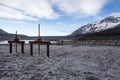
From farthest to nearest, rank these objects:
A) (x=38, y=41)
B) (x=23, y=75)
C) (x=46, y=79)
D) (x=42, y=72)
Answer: (x=38, y=41) → (x=42, y=72) → (x=23, y=75) → (x=46, y=79)

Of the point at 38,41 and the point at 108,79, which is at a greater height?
the point at 38,41

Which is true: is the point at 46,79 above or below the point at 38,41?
below

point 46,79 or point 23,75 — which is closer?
point 46,79

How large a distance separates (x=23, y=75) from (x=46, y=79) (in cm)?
123

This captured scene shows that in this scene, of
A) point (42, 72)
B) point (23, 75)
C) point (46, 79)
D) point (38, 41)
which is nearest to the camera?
point (46, 79)

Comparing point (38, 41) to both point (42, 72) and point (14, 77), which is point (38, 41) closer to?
point (42, 72)

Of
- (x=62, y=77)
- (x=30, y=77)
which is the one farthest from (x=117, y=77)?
(x=30, y=77)

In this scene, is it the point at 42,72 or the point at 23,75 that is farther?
the point at 42,72

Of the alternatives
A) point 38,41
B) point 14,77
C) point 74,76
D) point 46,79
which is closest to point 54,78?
point 46,79

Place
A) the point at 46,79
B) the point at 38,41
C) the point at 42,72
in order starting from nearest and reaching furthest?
the point at 46,79
the point at 42,72
the point at 38,41

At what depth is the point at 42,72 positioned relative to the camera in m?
10.5

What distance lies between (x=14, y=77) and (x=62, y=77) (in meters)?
2.03

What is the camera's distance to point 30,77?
927 centimetres

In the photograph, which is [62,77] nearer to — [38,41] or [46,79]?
[46,79]
